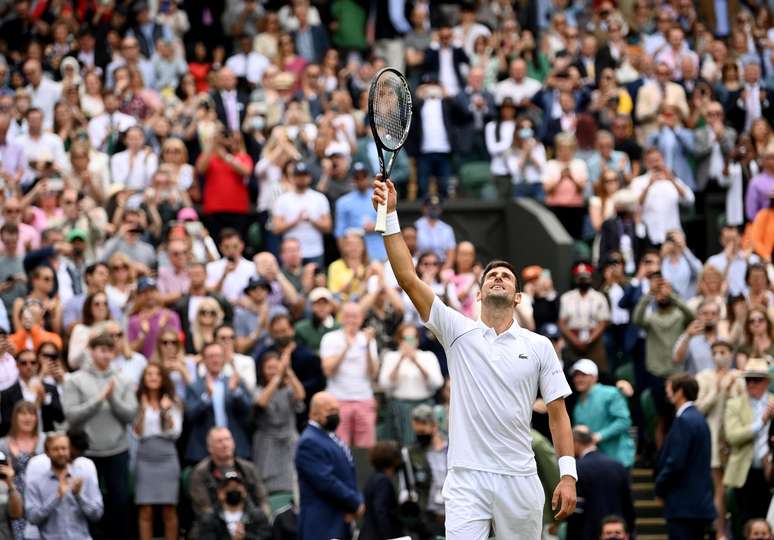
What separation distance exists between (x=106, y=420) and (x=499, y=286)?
6439mm

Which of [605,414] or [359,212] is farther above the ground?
[359,212]

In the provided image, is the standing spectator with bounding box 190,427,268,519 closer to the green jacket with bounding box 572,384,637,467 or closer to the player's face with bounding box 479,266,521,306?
the green jacket with bounding box 572,384,637,467

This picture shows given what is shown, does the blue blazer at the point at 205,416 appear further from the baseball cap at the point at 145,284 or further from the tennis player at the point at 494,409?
the tennis player at the point at 494,409

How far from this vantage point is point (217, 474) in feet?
49.0

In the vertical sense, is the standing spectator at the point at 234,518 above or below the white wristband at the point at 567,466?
below

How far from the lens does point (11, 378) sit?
50.2 ft

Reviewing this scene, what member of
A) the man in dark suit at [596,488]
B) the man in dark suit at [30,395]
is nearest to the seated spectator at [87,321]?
the man in dark suit at [30,395]

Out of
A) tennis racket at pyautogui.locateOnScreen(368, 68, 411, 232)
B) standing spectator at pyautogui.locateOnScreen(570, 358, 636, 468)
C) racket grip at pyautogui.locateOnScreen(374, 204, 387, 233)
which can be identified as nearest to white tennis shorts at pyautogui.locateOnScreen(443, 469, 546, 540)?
racket grip at pyautogui.locateOnScreen(374, 204, 387, 233)

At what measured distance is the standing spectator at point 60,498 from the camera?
47.1 ft

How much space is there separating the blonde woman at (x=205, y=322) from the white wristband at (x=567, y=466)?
287 inches

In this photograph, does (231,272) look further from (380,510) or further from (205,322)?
(380,510)

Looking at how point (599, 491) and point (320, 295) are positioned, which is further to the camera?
point (320, 295)

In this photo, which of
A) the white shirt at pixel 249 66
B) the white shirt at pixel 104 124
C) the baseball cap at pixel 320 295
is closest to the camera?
the baseball cap at pixel 320 295

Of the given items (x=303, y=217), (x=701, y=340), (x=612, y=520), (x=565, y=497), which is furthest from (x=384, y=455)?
(x=303, y=217)
